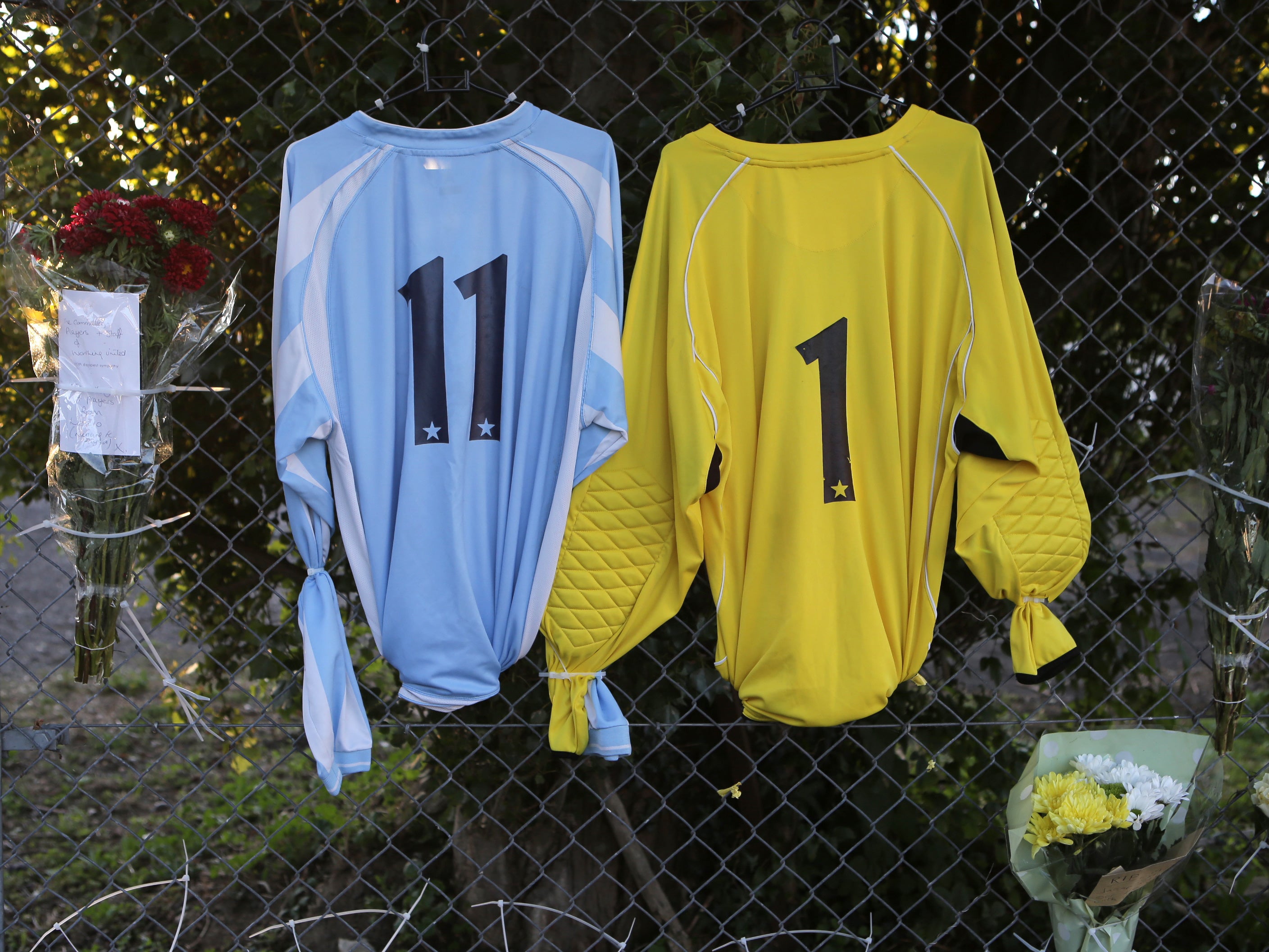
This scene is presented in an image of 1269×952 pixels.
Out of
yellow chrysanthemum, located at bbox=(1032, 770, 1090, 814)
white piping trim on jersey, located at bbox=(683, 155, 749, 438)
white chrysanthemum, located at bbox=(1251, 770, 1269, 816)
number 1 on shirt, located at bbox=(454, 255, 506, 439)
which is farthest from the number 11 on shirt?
white chrysanthemum, located at bbox=(1251, 770, 1269, 816)

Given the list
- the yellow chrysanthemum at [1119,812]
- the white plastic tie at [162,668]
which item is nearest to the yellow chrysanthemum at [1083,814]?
the yellow chrysanthemum at [1119,812]

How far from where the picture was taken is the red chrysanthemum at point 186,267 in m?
1.57

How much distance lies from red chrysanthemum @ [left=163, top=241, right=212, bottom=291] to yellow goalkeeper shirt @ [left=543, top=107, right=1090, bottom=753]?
72cm

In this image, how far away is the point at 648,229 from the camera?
1.59 meters

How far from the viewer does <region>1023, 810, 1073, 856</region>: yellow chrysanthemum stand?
1.58 metres

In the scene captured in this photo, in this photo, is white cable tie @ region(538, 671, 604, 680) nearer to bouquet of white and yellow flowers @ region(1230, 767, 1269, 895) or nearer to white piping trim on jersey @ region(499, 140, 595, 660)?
white piping trim on jersey @ region(499, 140, 595, 660)

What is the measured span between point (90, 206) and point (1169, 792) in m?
2.03

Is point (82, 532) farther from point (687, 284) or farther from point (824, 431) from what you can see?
point (824, 431)

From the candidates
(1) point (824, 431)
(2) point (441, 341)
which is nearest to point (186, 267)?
(2) point (441, 341)

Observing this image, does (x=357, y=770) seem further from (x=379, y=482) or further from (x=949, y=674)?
(x=949, y=674)

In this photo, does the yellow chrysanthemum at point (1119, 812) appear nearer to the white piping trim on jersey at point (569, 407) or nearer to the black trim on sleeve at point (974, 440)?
the black trim on sleeve at point (974, 440)

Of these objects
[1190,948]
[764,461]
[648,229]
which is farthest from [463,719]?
[1190,948]

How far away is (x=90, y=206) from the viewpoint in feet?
5.10

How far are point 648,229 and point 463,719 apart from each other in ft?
4.05
